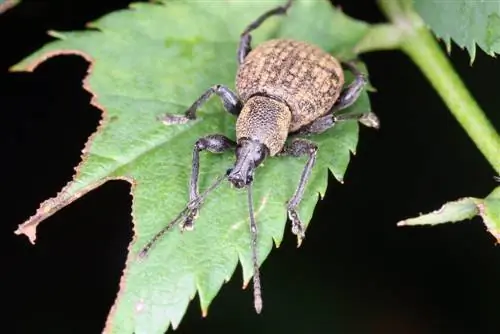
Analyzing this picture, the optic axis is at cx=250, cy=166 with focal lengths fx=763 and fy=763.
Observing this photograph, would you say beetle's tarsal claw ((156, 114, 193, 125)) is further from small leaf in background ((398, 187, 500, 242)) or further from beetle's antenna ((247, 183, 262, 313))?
small leaf in background ((398, 187, 500, 242))

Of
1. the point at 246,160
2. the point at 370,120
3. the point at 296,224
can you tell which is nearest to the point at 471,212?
the point at 296,224

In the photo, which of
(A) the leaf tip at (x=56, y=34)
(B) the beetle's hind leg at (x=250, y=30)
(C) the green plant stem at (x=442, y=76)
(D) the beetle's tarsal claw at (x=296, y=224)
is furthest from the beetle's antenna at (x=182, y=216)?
(C) the green plant stem at (x=442, y=76)

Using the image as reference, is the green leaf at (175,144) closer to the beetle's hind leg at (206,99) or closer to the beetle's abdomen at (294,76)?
the beetle's hind leg at (206,99)

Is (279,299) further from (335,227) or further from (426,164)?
(426,164)

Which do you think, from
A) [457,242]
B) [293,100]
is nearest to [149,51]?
[293,100]

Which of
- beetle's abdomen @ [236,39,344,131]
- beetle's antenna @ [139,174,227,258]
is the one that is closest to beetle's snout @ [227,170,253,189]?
beetle's antenna @ [139,174,227,258]

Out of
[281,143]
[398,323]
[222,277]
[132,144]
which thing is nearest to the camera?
[222,277]

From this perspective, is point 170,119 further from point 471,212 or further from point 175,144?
point 471,212
